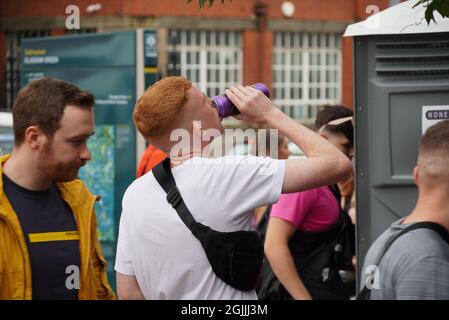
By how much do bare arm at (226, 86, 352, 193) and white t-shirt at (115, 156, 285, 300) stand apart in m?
0.06

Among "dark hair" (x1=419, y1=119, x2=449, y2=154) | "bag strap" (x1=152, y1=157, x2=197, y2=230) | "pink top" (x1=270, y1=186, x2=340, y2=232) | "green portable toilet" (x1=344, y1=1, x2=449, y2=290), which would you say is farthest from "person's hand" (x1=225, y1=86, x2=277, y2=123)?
"pink top" (x1=270, y1=186, x2=340, y2=232)

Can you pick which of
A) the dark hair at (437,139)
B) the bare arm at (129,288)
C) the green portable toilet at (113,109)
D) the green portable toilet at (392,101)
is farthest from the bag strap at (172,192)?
the green portable toilet at (113,109)

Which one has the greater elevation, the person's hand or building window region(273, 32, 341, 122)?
building window region(273, 32, 341, 122)

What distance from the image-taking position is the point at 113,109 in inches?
314

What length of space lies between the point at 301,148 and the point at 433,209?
51 cm

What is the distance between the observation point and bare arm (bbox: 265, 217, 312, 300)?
502cm

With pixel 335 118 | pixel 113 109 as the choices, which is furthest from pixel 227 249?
pixel 113 109

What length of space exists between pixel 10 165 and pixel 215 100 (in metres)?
0.84

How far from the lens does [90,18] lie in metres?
27.4

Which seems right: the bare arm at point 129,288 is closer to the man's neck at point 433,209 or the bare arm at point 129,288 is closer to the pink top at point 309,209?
the man's neck at point 433,209

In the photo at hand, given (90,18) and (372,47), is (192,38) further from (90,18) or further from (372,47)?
(372,47)

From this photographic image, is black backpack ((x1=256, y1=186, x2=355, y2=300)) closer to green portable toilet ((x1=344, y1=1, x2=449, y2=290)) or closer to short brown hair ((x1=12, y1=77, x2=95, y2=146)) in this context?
green portable toilet ((x1=344, y1=1, x2=449, y2=290))

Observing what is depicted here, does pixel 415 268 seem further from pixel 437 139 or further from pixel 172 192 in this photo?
pixel 172 192
